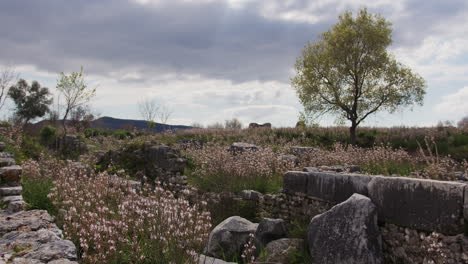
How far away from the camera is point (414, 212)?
16.1 feet

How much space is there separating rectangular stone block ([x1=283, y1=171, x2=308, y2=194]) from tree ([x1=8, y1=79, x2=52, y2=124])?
3833 cm

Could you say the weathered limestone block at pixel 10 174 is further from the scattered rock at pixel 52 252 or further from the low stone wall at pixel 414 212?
the low stone wall at pixel 414 212

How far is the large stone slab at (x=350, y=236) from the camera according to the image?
16.9 ft

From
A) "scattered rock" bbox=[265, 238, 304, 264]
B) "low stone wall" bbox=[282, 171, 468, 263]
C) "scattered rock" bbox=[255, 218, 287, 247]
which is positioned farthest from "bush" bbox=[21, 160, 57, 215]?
"low stone wall" bbox=[282, 171, 468, 263]

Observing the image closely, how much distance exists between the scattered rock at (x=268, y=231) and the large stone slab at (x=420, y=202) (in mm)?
1691

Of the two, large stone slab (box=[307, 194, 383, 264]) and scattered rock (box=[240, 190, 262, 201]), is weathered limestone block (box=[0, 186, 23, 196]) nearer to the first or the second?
scattered rock (box=[240, 190, 262, 201])

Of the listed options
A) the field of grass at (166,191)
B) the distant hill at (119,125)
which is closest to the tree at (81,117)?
the distant hill at (119,125)

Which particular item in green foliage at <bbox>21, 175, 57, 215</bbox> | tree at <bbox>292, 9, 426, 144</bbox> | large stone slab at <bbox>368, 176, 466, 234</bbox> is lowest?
green foliage at <bbox>21, 175, 57, 215</bbox>

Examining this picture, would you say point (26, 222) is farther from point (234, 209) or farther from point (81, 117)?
point (81, 117)

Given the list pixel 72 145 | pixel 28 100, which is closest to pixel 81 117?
pixel 28 100

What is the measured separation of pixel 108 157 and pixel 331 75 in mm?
13128

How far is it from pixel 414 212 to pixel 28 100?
42.1m

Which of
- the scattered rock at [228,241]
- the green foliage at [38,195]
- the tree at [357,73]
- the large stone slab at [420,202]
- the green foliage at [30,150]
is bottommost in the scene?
the scattered rock at [228,241]

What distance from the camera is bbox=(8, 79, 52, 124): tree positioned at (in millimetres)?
39969
